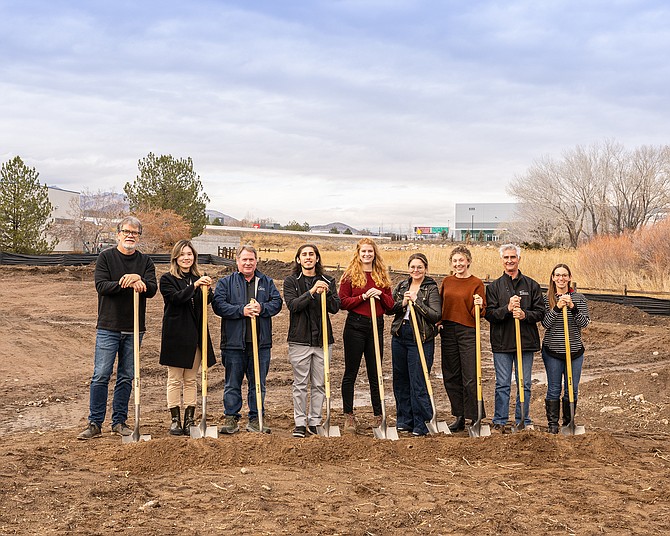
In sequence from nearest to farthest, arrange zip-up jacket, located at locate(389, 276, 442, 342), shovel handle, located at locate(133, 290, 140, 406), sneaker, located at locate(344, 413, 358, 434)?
shovel handle, located at locate(133, 290, 140, 406)
zip-up jacket, located at locate(389, 276, 442, 342)
sneaker, located at locate(344, 413, 358, 434)

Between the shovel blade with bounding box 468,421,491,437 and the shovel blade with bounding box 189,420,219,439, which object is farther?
the shovel blade with bounding box 468,421,491,437

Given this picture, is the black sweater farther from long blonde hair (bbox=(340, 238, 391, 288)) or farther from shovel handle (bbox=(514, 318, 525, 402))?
shovel handle (bbox=(514, 318, 525, 402))

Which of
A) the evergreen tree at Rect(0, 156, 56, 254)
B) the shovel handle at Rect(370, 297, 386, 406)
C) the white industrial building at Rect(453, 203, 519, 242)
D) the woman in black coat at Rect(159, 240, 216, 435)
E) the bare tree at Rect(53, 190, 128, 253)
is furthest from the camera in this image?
the white industrial building at Rect(453, 203, 519, 242)

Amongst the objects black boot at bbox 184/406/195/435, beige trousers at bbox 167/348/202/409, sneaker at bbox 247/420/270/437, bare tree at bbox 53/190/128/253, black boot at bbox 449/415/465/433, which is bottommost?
black boot at bbox 449/415/465/433

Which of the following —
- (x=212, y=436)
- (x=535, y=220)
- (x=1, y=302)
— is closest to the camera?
(x=212, y=436)

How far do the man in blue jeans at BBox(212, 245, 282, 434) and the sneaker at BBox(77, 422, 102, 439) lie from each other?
1.21m

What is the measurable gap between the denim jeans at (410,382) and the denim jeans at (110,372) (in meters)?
2.80

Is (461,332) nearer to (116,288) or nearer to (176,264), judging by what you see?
(176,264)

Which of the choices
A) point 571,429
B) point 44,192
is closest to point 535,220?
point 44,192

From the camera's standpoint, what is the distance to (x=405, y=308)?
26.0ft

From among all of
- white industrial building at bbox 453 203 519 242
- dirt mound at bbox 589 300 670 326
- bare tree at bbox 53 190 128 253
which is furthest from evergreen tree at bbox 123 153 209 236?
white industrial building at bbox 453 203 519 242

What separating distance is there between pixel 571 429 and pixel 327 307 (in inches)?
114

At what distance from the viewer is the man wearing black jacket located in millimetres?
7617

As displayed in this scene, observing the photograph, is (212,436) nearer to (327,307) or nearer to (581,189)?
(327,307)
